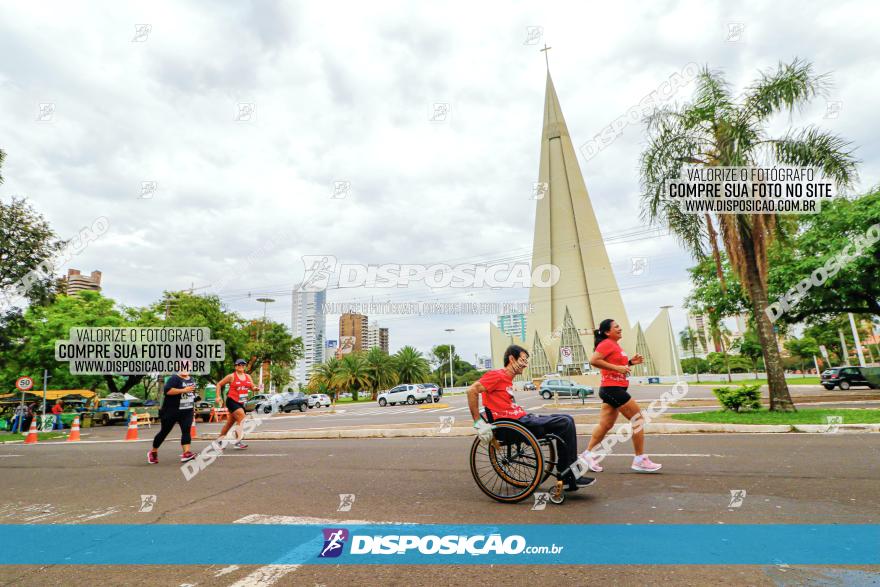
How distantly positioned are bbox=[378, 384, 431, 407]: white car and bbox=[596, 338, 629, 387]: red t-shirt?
32066mm

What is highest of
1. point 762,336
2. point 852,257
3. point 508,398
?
point 852,257

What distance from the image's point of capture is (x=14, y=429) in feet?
67.0

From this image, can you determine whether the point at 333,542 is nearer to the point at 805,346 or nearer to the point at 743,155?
the point at 743,155

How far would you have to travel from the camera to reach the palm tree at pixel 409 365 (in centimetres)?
5881

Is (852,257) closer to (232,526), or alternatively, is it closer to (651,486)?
(651,486)

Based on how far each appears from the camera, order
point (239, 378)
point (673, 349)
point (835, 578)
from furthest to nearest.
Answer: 1. point (673, 349)
2. point (239, 378)
3. point (835, 578)

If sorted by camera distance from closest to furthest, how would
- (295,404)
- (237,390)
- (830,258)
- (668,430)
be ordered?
(237,390) < (668,430) < (830,258) < (295,404)

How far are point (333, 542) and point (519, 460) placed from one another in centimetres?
188

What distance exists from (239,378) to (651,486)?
7493 millimetres

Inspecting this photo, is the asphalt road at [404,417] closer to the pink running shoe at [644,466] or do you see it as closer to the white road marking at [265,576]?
the pink running shoe at [644,466]

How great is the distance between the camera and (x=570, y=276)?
3091 inches

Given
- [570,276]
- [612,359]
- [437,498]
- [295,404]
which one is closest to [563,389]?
[295,404]

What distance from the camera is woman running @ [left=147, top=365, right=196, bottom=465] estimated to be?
26.3 feet

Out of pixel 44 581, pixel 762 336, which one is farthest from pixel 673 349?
pixel 44 581
